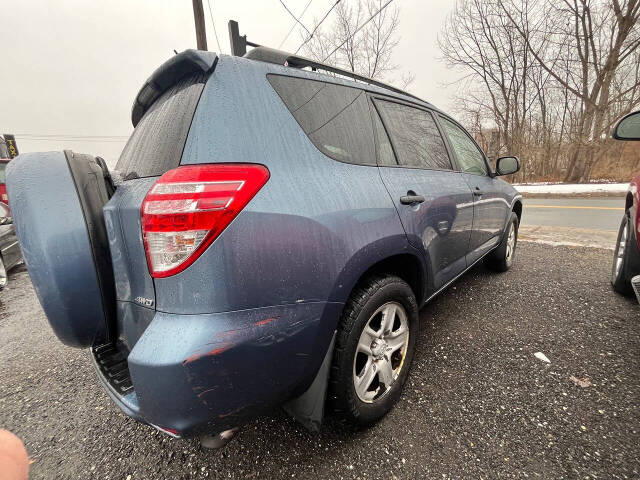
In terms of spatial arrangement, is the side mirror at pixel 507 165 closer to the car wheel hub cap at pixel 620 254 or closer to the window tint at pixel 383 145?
the car wheel hub cap at pixel 620 254

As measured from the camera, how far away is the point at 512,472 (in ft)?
4.19

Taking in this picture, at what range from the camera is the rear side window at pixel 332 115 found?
1265 millimetres

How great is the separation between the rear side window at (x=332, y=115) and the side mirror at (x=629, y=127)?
194cm

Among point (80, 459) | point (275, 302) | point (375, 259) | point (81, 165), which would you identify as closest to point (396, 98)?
point (375, 259)

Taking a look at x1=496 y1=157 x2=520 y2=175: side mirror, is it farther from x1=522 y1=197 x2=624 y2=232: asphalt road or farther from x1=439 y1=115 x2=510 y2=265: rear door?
x1=522 y1=197 x2=624 y2=232: asphalt road

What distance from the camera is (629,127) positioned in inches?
81.8

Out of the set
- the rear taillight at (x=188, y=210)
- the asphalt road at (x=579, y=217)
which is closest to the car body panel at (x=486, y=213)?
the rear taillight at (x=188, y=210)

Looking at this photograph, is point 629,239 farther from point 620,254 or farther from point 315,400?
point 315,400

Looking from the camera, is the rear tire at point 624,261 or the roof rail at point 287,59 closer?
the roof rail at point 287,59

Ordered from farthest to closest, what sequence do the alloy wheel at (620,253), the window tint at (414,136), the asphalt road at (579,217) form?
the asphalt road at (579,217) < the alloy wheel at (620,253) < the window tint at (414,136)

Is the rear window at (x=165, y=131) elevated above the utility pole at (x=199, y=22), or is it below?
below

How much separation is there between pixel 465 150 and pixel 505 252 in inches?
60.1

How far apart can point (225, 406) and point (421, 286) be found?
4.35ft

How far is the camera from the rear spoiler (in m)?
1.12
